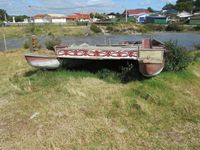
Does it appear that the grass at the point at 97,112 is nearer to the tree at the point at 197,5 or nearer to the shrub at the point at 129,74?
the shrub at the point at 129,74

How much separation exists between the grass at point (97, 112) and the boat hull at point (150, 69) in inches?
8.9

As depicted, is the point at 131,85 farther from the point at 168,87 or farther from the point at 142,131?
the point at 142,131

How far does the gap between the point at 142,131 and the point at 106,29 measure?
5608 cm

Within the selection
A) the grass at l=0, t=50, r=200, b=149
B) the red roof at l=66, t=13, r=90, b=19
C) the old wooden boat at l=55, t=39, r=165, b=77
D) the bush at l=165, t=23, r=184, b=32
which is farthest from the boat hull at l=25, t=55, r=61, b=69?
the red roof at l=66, t=13, r=90, b=19

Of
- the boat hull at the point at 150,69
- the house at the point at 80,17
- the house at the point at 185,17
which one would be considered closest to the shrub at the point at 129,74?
the boat hull at the point at 150,69

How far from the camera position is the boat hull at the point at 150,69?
9.91 metres

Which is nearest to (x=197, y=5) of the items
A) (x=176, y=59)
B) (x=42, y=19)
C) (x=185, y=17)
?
(x=185, y=17)

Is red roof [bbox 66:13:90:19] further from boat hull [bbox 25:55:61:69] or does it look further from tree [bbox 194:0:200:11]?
boat hull [bbox 25:55:61:69]

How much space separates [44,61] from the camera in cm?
1160

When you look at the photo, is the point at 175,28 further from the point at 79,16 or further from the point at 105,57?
the point at 79,16

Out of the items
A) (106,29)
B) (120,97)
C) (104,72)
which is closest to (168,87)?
(120,97)

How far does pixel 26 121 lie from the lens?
7.47 meters

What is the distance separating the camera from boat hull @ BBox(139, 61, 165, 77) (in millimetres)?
9906

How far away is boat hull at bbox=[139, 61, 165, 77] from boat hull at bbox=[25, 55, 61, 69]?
11.5 ft
